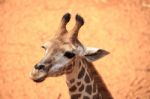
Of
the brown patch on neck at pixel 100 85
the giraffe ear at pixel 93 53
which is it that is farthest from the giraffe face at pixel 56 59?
the brown patch on neck at pixel 100 85

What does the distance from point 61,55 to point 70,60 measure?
169 millimetres

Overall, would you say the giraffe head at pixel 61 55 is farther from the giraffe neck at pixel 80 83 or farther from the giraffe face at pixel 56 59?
the giraffe neck at pixel 80 83

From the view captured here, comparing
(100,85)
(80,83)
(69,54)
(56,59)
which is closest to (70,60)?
(69,54)

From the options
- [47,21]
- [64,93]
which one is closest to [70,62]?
[64,93]

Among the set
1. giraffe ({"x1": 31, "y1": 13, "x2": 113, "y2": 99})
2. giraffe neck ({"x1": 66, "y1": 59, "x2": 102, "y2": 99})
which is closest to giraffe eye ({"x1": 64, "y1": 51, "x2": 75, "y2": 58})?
giraffe ({"x1": 31, "y1": 13, "x2": 113, "y2": 99})

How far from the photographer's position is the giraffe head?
516 cm

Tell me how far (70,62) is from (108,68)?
2108mm

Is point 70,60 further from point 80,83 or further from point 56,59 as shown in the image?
point 80,83

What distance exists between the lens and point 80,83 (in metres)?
5.76

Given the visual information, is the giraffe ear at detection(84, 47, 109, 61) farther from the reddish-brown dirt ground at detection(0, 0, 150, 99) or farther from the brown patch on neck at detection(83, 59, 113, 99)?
the reddish-brown dirt ground at detection(0, 0, 150, 99)

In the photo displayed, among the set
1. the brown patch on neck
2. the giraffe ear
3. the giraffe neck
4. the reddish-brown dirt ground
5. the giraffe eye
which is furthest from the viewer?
the reddish-brown dirt ground

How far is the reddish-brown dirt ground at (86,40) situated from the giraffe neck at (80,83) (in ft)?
4.21

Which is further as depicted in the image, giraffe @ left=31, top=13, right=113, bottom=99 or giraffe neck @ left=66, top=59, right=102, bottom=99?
giraffe neck @ left=66, top=59, right=102, bottom=99

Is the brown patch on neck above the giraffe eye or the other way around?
the other way around
